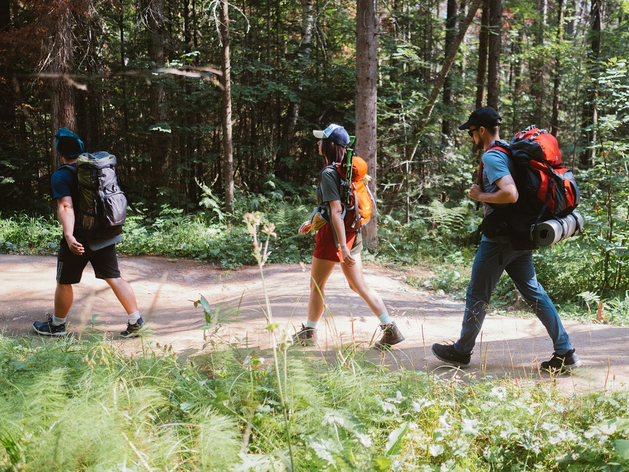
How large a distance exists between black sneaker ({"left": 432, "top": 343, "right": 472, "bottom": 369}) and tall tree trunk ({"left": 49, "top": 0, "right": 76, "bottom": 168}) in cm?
1117

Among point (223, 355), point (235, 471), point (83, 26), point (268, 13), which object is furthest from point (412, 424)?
point (268, 13)

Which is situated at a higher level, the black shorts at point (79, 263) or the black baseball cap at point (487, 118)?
the black baseball cap at point (487, 118)

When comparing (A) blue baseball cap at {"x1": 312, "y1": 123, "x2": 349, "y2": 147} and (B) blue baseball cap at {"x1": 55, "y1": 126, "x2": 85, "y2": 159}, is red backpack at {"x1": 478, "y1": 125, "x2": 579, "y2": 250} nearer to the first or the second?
(A) blue baseball cap at {"x1": 312, "y1": 123, "x2": 349, "y2": 147}

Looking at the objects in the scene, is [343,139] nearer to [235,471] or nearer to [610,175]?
[235,471]

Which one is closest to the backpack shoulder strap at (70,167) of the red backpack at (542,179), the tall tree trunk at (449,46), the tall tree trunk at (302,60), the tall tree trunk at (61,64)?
the red backpack at (542,179)

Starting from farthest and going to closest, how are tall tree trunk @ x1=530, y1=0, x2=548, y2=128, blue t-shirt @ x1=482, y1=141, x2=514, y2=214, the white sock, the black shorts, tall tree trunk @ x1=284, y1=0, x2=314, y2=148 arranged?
1. tall tree trunk @ x1=530, y1=0, x2=548, y2=128
2. tall tree trunk @ x1=284, y1=0, x2=314, y2=148
3. the white sock
4. the black shorts
5. blue t-shirt @ x1=482, y1=141, x2=514, y2=214

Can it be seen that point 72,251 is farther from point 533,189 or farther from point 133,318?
point 533,189

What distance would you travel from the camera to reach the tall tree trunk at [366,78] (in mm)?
10125

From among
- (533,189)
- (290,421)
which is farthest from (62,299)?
(533,189)

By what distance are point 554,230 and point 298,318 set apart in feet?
10.8

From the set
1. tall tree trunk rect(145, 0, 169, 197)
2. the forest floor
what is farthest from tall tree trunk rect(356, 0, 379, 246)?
tall tree trunk rect(145, 0, 169, 197)

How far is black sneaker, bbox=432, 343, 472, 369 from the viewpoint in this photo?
14.1 ft

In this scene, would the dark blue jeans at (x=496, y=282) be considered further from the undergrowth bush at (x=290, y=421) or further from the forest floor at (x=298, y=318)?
the undergrowth bush at (x=290, y=421)

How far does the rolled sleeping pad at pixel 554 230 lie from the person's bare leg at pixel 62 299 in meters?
4.73
